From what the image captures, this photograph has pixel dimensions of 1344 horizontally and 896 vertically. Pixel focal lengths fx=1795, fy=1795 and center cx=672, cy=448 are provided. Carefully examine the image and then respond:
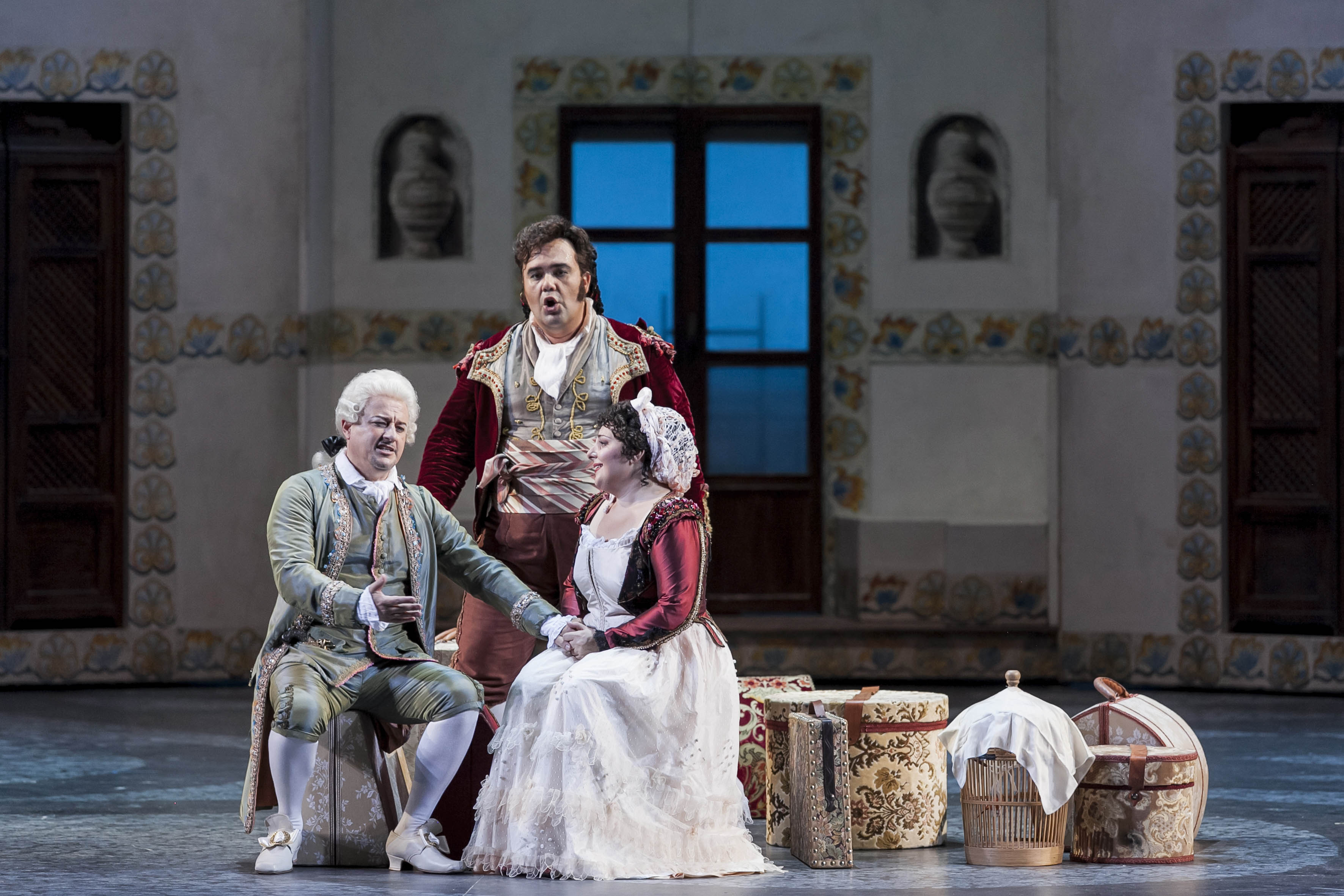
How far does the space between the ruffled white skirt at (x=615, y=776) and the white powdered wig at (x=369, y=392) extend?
2.37 feet

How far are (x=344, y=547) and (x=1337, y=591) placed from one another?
5.01m

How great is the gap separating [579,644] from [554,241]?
1107 millimetres

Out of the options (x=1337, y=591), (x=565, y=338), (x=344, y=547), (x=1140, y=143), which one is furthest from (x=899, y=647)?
(x=344, y=547)

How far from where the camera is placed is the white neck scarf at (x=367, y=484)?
432 cm

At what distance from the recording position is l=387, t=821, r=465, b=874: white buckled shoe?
4090 millimetres

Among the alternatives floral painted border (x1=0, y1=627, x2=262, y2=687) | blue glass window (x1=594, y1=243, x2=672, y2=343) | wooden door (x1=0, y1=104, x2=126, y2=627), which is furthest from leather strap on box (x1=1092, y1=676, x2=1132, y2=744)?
wooden door (x1=0, y1=104, x2=126, y2=627)

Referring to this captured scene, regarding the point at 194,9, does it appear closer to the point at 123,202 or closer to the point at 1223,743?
the point at 123,202

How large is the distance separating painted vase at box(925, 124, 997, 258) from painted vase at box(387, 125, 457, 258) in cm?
218

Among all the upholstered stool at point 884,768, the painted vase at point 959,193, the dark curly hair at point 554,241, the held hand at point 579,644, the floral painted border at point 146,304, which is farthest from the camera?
the painted vase at point 959,193

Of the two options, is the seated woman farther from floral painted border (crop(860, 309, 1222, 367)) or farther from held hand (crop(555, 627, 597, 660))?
floral painted border (crop(860, 309, 1222, 367))

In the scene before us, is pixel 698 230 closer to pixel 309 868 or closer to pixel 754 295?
pixel 754 295

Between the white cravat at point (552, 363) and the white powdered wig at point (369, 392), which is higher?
the white cravat at point (552, 363)

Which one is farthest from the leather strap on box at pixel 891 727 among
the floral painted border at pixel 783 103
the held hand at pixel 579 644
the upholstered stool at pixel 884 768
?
the floral painted border at pixel 783 103

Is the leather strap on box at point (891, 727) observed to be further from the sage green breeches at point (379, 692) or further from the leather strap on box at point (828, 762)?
the sage green breeches at point (379, 692)
